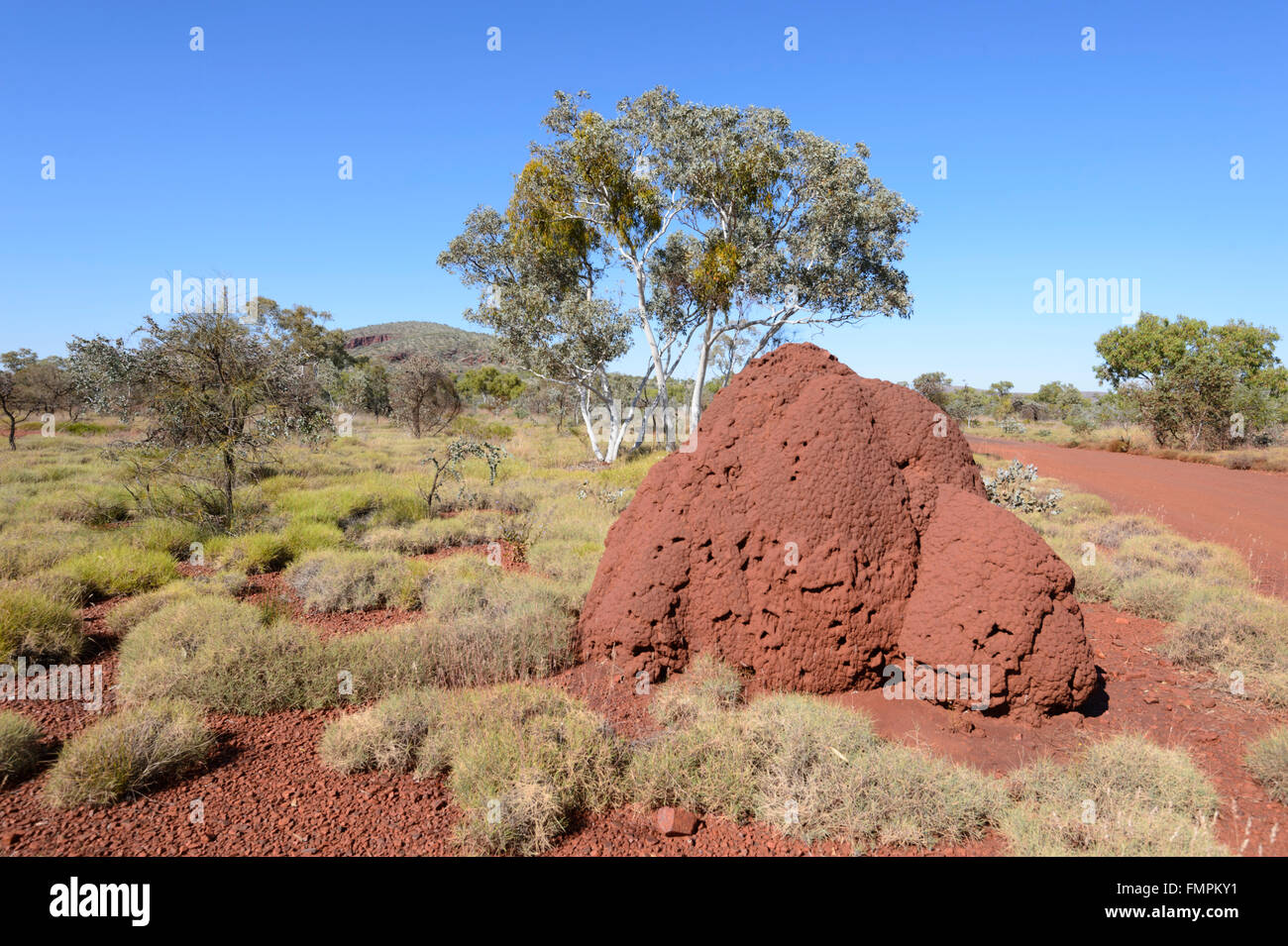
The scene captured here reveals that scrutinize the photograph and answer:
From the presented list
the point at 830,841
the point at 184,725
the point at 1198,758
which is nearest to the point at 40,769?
the point at 184,725

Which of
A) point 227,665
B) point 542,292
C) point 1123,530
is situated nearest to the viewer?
point 227,665

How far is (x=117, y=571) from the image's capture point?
6.74 meters

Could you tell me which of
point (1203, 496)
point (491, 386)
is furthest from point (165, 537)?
A: point (491, 386)

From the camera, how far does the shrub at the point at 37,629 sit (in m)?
4.91

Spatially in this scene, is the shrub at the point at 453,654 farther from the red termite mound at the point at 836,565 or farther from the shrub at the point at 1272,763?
the shrub at the point at 1272,763

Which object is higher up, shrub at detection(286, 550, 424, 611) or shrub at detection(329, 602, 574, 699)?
shrub at detection(286, 550, 424, 611)

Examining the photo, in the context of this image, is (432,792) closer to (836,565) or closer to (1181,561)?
(836,565)

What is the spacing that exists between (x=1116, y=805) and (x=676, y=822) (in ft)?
7.29

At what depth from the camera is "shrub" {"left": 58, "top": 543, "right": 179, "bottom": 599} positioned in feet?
21.3

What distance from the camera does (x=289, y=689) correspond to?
445cm

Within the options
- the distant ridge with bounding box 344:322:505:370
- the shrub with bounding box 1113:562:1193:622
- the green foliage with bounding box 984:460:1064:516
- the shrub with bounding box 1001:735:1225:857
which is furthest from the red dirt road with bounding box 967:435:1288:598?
the distant ridge with bounding box 344:322:505:370

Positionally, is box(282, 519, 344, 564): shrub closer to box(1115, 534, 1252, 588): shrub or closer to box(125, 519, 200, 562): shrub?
box(125, 519, 200, 562): shrub

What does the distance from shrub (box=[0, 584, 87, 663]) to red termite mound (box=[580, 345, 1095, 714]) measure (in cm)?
430

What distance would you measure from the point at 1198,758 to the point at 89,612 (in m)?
9.25
